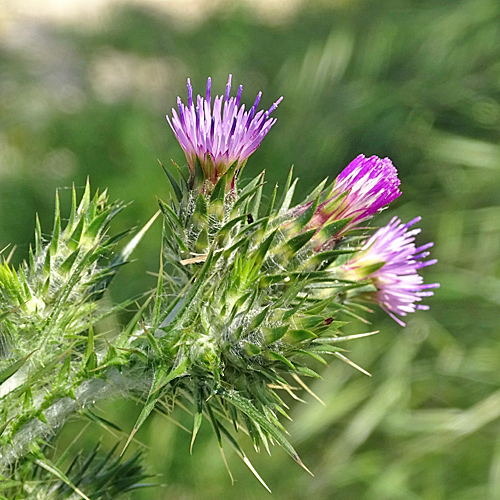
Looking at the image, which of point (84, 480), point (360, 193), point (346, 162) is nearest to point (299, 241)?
point (360, 193)

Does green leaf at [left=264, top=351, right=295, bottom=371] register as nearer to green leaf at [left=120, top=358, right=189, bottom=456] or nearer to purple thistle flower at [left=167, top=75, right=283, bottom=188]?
green leaf at [left=120, top=358, right=189, bottom=456]

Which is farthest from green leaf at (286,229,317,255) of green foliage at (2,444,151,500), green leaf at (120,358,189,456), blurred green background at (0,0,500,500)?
blurred green background at (0,0,500,500)

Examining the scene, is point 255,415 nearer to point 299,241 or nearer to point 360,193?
point 299,241

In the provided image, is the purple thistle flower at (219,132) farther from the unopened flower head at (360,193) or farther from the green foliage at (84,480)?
the green foliage at (84,480)

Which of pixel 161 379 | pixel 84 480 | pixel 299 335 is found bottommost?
pixel 84 480

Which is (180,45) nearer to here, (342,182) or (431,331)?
(431,331)

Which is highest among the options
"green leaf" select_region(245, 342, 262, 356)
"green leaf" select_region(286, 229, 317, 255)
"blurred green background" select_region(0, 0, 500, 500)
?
"green leaf" select_region(286, 229, 317, 255)
